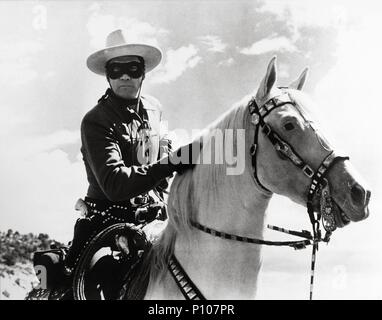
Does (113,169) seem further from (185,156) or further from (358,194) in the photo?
(358,194)

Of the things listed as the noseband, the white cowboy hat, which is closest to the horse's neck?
the noseband

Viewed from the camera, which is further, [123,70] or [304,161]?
[123,70]

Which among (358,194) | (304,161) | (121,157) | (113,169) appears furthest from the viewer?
(121,157)

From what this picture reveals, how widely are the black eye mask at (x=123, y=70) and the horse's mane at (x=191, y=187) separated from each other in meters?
0.78

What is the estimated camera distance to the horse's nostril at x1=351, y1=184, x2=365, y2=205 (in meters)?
1.80

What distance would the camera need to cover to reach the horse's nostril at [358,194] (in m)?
1.80

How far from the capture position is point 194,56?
3574 millimetres

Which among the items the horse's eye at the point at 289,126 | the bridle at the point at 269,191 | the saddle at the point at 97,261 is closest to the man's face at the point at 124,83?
the saddle at the point at 97,261

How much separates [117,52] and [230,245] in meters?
1.36

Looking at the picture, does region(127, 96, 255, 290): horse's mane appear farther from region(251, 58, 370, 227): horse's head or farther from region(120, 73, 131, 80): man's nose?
region(120, 73, 131, 80): man's nose

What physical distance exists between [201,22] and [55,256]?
1.89 m

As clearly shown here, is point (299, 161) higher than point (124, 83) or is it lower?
lower

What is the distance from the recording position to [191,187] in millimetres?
2193

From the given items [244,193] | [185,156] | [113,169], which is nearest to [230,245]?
[244,193]
